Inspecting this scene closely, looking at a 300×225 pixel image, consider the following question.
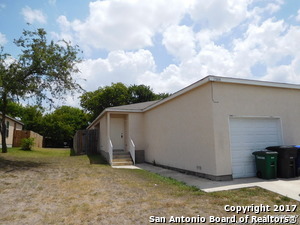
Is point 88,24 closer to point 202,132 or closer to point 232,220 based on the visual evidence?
point 202,132

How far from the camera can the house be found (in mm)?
6895

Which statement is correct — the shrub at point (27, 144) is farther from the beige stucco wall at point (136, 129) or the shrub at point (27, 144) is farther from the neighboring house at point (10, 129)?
the beige stucco wall at point (136, 129)

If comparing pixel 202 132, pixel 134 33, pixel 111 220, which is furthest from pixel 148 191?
pixel 134 33

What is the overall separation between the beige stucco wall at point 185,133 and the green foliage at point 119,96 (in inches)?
893

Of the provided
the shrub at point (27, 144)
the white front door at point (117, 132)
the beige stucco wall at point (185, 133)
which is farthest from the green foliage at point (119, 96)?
the beige stucco wall at point (185, 133)

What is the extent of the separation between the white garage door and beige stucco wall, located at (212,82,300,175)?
0.81 feet

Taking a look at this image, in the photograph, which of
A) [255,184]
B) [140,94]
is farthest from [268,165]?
[140,94]

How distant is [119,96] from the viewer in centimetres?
3444

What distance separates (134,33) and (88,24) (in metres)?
2.31

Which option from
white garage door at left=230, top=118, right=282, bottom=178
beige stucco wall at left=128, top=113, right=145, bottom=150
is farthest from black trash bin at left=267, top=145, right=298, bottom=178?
beige stucco wall at left=128, top=113, right=145, bottom=150

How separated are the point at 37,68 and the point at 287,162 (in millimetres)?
12534

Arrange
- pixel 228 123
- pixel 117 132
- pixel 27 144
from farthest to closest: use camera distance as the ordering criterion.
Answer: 1. pixel 27 144
2. pixel 117 132
3. pixel 228 123

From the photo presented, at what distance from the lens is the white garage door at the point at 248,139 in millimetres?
7078

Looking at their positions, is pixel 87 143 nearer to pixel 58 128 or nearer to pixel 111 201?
pixel 111 201
